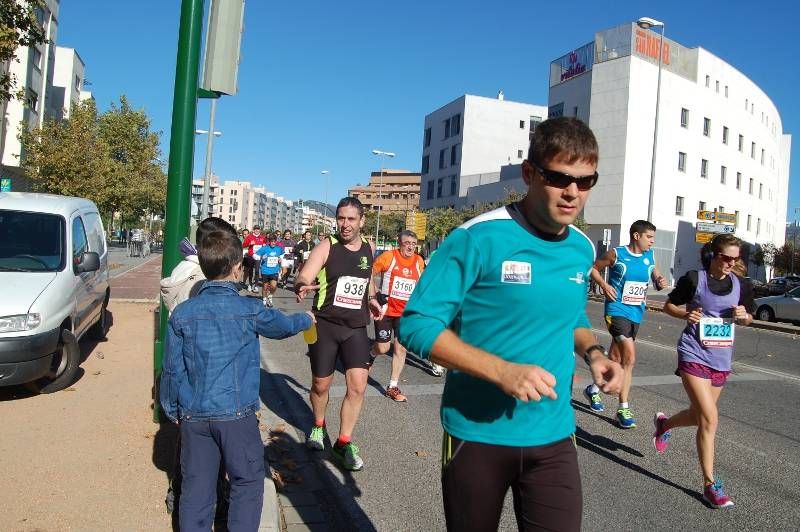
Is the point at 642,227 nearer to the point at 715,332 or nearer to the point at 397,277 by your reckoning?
the point at 715,332

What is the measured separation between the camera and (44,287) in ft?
21.7

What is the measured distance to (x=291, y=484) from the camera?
479 centimetres

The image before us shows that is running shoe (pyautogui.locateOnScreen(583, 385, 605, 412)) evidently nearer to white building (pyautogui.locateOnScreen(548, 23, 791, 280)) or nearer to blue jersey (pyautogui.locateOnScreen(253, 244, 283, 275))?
blue jersey (pyautogui.locateOnScreen(253, 244, 283, 275))

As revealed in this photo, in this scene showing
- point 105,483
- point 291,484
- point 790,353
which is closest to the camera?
point 105,483

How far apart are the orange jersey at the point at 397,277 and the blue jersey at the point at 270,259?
9140 millimetres

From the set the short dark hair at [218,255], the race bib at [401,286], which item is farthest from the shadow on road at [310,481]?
the race bib at [401,286]

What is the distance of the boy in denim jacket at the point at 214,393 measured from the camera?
3.26 metres

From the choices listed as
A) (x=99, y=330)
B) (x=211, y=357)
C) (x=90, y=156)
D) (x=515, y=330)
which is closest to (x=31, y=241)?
(x=99, y=330)

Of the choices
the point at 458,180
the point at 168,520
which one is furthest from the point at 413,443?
the point at 458,180

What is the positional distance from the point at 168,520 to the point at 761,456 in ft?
16.1

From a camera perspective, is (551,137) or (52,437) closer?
(551,137)

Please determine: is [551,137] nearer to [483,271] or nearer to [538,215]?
[538,215]

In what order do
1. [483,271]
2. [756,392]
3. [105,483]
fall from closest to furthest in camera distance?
[483,271], [105,483], [756,392]

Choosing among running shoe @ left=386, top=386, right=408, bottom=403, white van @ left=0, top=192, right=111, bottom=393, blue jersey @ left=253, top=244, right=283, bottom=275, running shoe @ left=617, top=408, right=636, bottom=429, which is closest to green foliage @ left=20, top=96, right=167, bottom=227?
blue jersey @ left=253, top=244, right=283, bottom=275
